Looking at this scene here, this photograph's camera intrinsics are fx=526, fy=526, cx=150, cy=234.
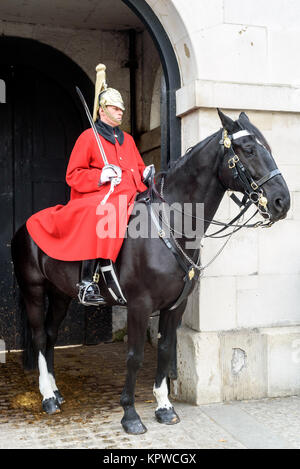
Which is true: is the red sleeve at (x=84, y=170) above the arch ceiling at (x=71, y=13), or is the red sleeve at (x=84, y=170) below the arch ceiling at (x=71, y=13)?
below

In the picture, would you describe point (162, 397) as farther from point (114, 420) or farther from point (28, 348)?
point (28, 348)

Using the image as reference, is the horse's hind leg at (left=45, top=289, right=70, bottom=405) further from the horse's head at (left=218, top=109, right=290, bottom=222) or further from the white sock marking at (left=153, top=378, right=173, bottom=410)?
the horse's head at (left=218, top=109, right=290, bottom=222)

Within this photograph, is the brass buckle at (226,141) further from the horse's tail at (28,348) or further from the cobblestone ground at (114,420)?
the horse's tail at (28,348)

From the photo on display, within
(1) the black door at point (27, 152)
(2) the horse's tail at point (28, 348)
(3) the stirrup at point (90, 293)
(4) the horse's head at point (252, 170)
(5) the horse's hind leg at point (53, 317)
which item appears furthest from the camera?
(1) the black door at point (27, 152)

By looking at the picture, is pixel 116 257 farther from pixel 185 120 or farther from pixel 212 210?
pixel 185 120

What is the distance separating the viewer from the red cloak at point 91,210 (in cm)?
369

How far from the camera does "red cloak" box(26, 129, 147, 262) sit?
369 centimetres

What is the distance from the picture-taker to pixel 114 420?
3.94 meters

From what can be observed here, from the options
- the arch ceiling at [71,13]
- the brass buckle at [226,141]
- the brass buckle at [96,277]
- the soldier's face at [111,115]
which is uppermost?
the arch ceiling at [71,13]

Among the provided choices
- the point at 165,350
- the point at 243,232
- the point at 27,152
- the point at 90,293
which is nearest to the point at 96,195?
the point at 90,293

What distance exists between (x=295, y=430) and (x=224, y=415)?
1.86 ft

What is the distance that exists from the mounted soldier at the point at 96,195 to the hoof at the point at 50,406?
96cm

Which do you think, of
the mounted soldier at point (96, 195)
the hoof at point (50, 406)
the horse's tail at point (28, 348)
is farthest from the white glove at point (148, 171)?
the hoof at point (50, 406)

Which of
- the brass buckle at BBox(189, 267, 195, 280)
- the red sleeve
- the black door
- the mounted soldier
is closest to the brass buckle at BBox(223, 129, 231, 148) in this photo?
the mounted soldier
